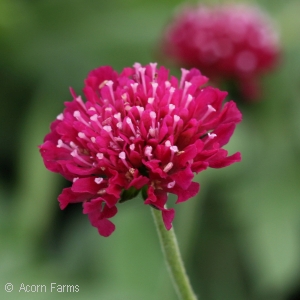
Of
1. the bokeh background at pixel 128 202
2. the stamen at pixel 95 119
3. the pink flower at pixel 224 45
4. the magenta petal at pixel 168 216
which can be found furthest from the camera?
the pink flower at pixel 224 45

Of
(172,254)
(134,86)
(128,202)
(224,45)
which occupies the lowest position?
(128,202)

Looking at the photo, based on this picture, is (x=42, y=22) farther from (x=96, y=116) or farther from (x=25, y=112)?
(x=96, y=116)

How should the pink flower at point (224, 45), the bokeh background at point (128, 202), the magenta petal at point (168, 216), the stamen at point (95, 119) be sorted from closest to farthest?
1. the magenta petal at point (168, 216)
2. the stamen at point (95, 119)
3. the bokeh background at point (128, 202)
4. the pink flower at point (224, 45)

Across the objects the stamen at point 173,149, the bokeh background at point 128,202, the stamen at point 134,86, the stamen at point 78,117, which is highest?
the stamen at point 134,86

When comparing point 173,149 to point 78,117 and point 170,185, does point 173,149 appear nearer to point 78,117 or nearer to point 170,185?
point 170,185

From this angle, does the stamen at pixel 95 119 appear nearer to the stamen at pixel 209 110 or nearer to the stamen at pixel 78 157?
the stamen at pixel 78 157

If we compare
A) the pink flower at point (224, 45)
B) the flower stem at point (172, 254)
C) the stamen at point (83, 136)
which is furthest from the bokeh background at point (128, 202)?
the stamen at point (83, 136)

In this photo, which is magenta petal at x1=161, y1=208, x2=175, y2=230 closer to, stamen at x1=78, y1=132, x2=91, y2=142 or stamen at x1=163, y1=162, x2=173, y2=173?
stamen at x1=163, y1=162, x2=173, y2=173

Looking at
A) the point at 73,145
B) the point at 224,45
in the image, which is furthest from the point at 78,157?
the point at 224,45
